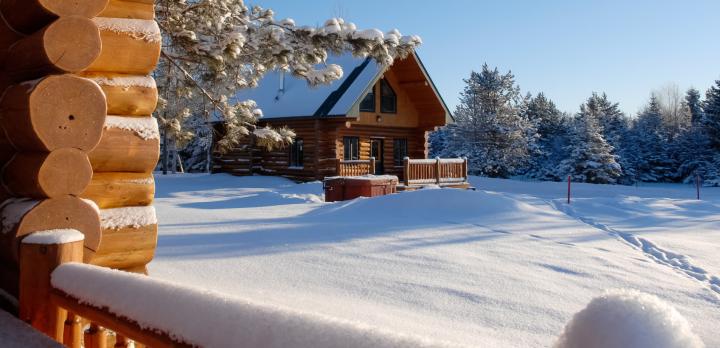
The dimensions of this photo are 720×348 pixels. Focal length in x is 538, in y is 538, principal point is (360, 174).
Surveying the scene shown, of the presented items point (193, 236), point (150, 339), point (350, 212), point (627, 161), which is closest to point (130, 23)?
point (150, 339)

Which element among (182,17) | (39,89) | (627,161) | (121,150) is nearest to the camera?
(39,89)

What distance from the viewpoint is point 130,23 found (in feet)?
13.3

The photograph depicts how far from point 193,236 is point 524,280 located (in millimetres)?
4717

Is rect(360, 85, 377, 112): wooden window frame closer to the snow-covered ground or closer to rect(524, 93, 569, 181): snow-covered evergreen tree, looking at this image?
the snow-covered ground

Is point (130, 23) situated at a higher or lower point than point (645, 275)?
higher

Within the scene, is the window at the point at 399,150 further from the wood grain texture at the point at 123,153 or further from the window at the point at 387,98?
the wood grain texture at the point at 123,153

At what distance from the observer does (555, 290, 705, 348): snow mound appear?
958 millimetres

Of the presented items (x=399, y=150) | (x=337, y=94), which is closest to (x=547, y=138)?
(x=399, y=150)

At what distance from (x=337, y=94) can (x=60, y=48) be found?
20.1 meters

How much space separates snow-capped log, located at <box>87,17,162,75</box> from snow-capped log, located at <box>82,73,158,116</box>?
53 millimetres

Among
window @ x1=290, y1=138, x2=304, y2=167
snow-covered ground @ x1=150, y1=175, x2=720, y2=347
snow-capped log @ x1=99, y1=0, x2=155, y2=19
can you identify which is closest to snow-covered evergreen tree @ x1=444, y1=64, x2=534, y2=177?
window @ x1=290, y1=138, x2=304, y2=167

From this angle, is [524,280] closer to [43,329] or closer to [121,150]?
[121,150]

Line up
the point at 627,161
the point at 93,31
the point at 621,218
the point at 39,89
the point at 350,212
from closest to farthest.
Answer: the point at 39,89 → the point at 93,31 → the point at 350,212 → the point at 621,218 → the point at 627,161

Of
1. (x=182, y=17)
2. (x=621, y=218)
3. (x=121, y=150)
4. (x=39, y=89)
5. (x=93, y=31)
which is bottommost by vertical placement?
(x=621, y=218)
